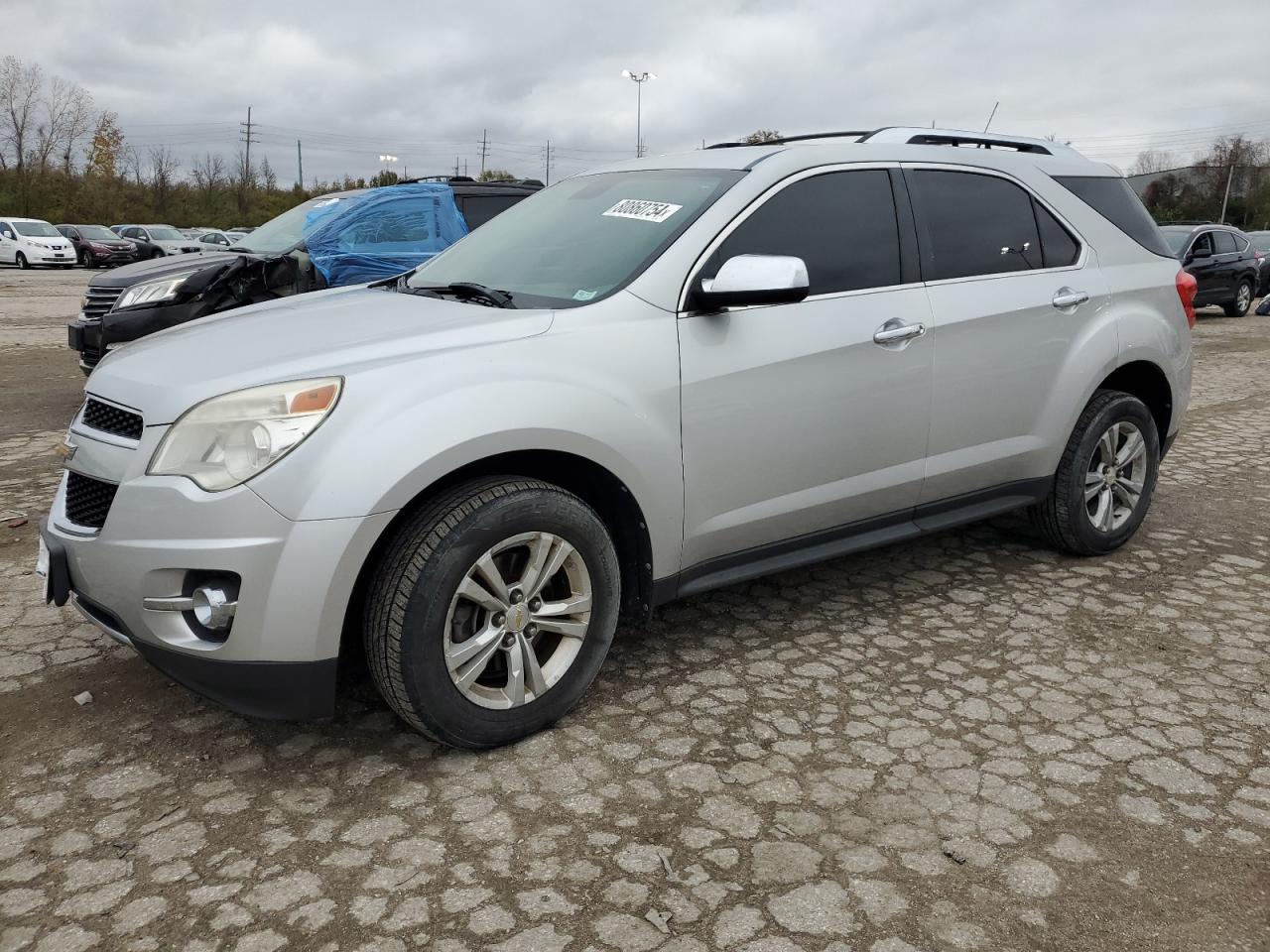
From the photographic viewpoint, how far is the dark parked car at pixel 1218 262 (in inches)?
650

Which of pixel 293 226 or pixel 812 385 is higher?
pixel 293 226

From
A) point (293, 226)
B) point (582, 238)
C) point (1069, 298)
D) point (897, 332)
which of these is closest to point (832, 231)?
point (897, 332)

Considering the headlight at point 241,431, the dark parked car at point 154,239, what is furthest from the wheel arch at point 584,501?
the dark parked car at point 154,239

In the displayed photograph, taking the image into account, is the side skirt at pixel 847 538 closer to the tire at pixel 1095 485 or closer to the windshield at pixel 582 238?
the tire at pixel 1095 485

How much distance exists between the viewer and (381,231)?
320 inches

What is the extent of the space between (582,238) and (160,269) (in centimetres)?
575

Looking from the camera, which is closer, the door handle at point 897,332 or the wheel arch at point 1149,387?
the door handle at point 897,332

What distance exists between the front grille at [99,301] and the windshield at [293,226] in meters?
1.19

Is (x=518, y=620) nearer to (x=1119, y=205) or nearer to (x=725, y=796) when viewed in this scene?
(x=725, y=796)

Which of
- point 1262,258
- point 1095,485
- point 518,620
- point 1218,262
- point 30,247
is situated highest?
point 30,247

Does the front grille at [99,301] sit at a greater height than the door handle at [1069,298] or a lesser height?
greater

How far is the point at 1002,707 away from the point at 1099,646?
0.71 metres

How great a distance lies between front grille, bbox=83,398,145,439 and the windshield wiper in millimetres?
1068

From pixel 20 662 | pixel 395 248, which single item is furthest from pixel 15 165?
pixel 20 662
